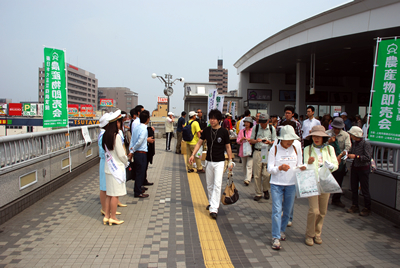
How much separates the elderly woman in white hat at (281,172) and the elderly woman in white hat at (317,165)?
0.22m

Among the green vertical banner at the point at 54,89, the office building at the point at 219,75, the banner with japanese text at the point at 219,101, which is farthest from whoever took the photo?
the office building at the point at 219,75

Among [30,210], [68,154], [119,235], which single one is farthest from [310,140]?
[68,154]

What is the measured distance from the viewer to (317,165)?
415 centimetres

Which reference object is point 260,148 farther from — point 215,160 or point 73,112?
point 73,112

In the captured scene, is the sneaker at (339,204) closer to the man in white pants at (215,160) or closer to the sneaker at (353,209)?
the sneaker at (353,209)

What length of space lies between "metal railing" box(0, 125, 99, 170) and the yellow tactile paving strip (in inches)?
134

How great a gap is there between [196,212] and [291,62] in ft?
58.9

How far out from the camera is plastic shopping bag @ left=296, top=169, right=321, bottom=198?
3.92 m

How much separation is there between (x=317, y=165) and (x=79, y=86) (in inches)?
5547

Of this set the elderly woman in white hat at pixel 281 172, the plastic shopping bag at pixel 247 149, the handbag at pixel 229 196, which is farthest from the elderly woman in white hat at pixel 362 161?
the handbag at pixel 229 196

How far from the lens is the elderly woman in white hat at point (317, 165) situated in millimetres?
4082

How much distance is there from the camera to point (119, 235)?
435cm

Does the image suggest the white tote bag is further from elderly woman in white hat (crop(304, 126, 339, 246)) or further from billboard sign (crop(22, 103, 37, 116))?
billboard sign (crop(22, 103, 37, 116))

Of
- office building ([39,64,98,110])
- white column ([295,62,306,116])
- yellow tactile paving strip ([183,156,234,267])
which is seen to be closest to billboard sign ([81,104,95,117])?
office building ([39,64,98,110])
